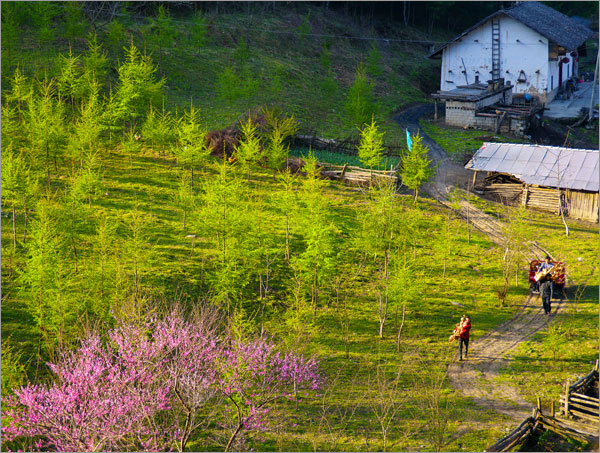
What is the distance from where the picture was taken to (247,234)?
26891mm

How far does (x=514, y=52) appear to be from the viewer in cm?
6038

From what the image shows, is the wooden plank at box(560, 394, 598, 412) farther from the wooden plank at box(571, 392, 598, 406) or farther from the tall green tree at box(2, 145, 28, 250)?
the tall green tree at box(2, 145, 28, 250)

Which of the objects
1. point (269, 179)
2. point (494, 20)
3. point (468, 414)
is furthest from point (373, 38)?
point (468, 414)

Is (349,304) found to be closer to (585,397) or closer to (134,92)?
(585,397)

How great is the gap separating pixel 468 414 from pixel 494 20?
1895 inches

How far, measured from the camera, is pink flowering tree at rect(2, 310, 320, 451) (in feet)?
51.9

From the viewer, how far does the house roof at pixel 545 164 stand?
119 feet

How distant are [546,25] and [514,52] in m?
4.35

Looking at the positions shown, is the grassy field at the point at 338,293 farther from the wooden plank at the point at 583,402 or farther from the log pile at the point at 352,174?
the wooden plank at the point at 583,402

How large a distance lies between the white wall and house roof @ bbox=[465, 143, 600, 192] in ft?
74.4

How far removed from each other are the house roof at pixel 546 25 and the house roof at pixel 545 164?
23.4m

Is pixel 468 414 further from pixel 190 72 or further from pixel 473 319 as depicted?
pixel 190 72

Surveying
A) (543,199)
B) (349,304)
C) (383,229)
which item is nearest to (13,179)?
(349,304)

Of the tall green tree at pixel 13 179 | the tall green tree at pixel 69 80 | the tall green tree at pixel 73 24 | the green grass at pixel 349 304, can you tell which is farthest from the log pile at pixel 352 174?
the tall green tree at pixel 73 24
